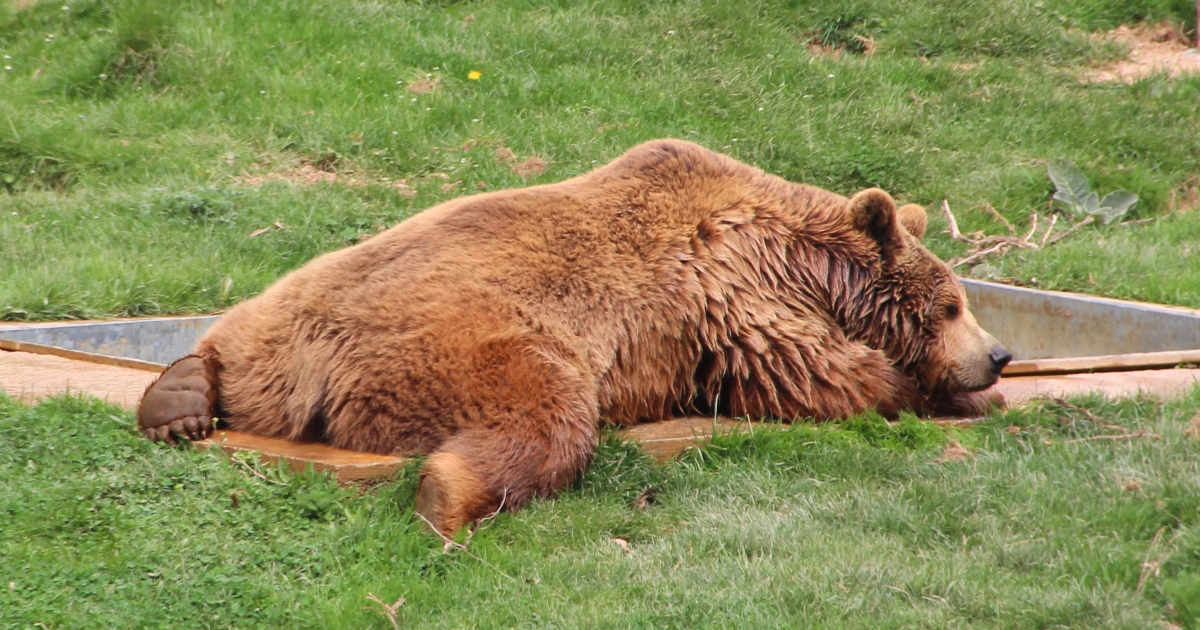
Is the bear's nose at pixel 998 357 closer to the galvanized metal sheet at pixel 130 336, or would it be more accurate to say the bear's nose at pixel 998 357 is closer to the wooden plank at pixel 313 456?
the wooden plank at pixel 313 456

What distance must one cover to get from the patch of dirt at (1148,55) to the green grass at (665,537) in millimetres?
6503

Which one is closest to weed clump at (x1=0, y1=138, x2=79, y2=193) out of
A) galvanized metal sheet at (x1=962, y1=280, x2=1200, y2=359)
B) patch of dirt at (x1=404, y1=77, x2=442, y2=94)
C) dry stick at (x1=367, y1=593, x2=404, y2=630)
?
patch of dirt at (x1=404, y1=77, x2=442, y2=94)

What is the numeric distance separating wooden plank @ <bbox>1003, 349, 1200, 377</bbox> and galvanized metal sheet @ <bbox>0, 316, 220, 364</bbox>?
432cm

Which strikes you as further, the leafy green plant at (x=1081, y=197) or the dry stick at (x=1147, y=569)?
the leafy green plant at (x=1081, y=197)

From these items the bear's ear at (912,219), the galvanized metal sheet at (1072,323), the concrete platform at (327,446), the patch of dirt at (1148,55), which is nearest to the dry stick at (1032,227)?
the galvanized metal sheet at (1072,323)

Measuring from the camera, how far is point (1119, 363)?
5527mm

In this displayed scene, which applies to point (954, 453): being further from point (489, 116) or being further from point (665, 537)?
point (489, 116)

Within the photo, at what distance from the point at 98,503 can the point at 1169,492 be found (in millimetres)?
3548

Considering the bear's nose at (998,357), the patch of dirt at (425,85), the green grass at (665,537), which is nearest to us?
the green grass at (665,537)

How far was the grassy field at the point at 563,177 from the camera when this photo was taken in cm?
362

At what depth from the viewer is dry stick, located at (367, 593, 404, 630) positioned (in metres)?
3.59

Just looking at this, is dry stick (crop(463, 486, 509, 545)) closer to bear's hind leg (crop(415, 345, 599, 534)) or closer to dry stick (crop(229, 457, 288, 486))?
bear's hind leg (crop(415, 345, 599, 534))

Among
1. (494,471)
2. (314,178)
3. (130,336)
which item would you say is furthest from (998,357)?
(314,178)

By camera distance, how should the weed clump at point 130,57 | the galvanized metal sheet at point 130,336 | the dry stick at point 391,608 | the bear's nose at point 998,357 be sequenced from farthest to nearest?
the weed clump at point 130,57 < the galvanized metal sheet at point 130,336 < the bear's nose at point 998,357 < the dry stick at point 391,608
